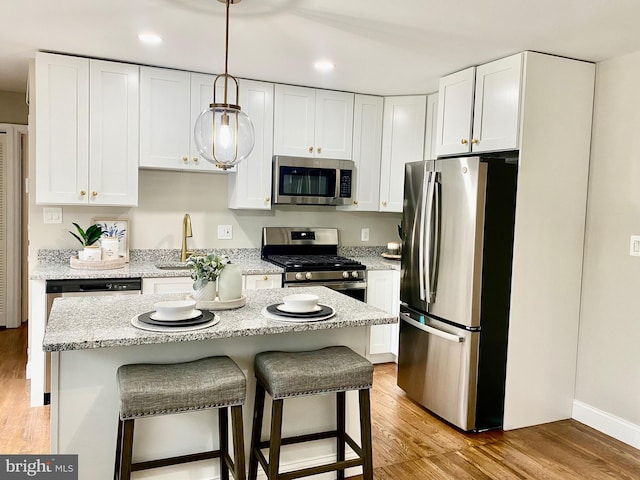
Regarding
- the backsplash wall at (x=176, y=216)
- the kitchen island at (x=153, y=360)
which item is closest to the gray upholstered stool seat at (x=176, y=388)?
the kitchen island at (x=153, y=360)

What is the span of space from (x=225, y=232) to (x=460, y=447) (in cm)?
251

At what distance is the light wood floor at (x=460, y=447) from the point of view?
274 cm

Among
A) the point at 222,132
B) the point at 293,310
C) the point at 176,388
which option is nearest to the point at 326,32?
the point at 222,132

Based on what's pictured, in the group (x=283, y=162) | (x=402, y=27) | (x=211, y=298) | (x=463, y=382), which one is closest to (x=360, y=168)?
(x=283, y=162)

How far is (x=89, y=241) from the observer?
3.67 m

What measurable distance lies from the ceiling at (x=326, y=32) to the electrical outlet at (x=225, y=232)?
1290 millimetres

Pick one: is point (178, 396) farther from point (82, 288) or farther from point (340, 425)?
point (82, 288)

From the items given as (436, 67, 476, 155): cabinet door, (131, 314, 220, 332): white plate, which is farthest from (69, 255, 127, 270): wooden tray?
(436, 67, 476, 155): cabinet door

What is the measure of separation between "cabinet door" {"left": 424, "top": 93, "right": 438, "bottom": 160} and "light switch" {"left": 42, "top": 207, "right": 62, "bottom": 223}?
3012mm

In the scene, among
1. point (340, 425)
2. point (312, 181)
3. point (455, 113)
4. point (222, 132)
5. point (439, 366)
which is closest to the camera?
point (222, 132)

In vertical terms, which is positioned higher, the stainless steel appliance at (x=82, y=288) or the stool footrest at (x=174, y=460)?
the stainless steel appliance at (x=82, y=288)

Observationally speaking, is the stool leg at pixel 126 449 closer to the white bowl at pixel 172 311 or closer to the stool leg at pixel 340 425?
the white bowl at pixel 172 311

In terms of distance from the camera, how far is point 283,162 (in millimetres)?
4141

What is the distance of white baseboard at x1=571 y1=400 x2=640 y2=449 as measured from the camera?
3088 millimetres
